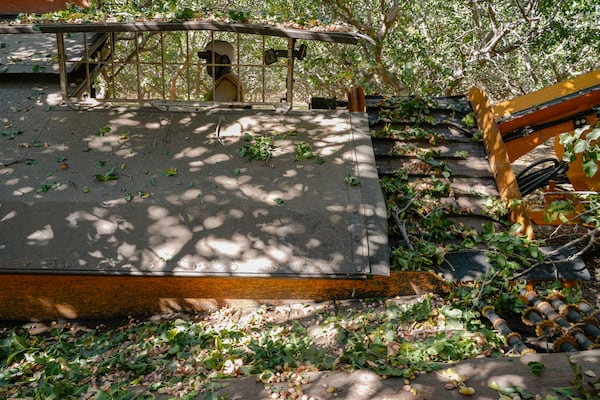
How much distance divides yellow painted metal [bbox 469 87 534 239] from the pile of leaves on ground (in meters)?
1.56

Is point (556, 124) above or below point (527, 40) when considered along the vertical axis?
below

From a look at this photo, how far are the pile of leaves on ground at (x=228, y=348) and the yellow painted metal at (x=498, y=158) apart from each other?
1556mm

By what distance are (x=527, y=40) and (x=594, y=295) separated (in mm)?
6444

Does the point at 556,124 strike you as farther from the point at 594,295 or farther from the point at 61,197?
the point at 61,197

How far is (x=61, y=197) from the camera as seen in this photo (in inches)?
222

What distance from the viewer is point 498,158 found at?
6.72 metres

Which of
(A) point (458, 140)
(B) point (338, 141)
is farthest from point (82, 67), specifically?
(A) point (458, 140)

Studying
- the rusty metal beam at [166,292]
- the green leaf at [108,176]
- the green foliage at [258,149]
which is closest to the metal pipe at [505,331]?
the rusty metal beam at [166,292]

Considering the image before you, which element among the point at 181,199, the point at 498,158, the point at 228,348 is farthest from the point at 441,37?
the point at 228,348

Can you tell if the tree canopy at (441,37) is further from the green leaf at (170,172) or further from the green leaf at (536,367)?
the green leaf at (536,367)

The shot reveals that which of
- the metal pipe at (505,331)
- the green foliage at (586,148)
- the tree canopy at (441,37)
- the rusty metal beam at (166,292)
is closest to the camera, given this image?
the green foliage at (586,148)

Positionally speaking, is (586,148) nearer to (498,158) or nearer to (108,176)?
(498,158)

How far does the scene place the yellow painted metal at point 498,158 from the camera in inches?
237

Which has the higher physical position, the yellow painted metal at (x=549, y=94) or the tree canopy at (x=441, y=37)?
the tree canopy at (x=441, y=37)
